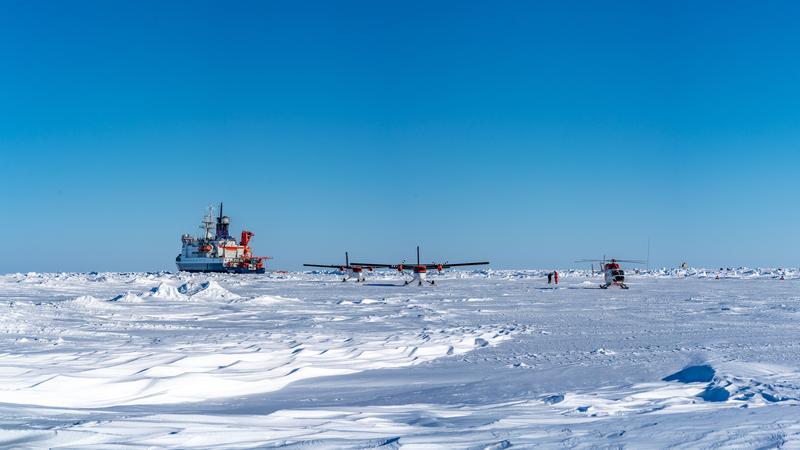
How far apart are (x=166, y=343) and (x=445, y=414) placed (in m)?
7.67

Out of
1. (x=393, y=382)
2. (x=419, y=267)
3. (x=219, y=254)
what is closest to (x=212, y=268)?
(x=219, y=254)

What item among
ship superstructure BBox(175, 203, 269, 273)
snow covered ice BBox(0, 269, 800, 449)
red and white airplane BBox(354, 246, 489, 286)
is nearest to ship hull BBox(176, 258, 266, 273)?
ship superstructure BBox(175, 203, 269, 273)

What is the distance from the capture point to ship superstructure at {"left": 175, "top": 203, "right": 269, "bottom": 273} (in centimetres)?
7969

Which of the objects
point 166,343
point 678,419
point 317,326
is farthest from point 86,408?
point 317,326

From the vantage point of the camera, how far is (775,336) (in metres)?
14.5

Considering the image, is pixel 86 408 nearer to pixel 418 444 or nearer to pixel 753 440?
pixel 418 444

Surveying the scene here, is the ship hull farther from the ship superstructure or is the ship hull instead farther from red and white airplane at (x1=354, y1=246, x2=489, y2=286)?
red and white airplane at (x1=354, y1=246, x2=489, y2=286)

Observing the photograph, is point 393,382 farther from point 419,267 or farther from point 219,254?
point 219,254

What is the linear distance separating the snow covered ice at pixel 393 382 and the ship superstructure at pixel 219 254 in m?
61.6

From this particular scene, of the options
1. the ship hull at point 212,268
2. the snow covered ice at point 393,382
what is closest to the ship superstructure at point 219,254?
the ship hull at point 212,268

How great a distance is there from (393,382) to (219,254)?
7472cm

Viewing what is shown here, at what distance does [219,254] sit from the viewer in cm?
8088

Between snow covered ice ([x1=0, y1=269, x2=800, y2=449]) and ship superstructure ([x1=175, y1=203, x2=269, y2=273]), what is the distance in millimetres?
61567

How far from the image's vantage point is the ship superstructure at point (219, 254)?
261ft
